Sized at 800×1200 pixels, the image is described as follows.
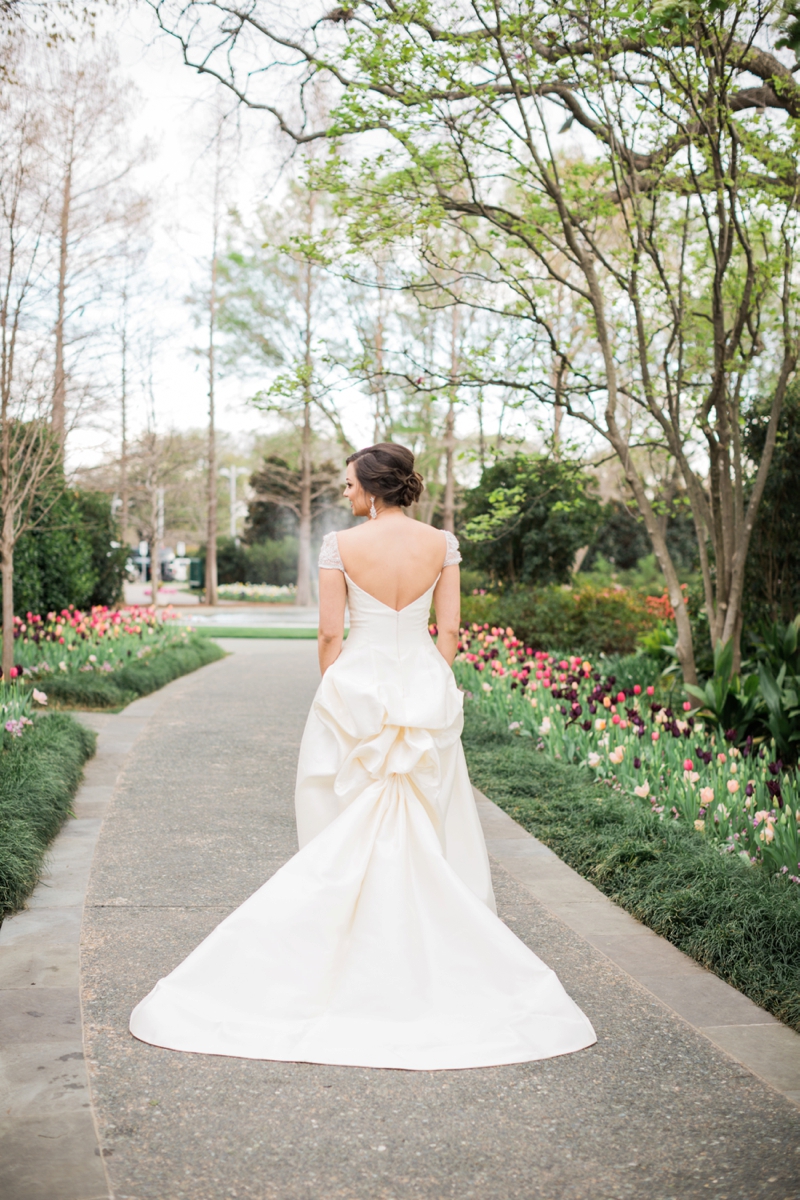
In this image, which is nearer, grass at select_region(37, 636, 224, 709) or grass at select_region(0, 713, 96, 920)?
grass at select_region(0, 713, 96, 920)

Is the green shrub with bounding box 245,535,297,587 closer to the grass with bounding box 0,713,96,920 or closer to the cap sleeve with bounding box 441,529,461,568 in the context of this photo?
the grass with bounding box 0,713,96,920

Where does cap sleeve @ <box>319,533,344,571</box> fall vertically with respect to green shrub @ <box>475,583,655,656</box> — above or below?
above

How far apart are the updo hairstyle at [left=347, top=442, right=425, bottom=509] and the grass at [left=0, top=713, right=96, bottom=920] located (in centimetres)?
217

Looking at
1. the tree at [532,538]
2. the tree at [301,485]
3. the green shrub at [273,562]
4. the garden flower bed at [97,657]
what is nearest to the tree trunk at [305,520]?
the tree at [301,485]

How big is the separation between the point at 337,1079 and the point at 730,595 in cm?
596

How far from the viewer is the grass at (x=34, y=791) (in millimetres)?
4145

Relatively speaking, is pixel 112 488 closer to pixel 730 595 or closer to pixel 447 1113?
pixel 730 595

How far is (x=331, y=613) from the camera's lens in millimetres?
3623

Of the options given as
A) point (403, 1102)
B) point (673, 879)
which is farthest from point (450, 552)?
point (403, 1102)

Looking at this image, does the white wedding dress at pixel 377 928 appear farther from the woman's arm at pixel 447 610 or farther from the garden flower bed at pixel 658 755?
the garden flower bed at pixel 658 755

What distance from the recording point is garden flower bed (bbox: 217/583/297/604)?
34438 millimetres

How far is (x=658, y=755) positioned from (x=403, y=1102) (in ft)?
11.6

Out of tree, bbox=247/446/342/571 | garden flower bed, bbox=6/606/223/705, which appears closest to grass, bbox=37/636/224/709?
garden flower bed, bbox=6/606/223/705

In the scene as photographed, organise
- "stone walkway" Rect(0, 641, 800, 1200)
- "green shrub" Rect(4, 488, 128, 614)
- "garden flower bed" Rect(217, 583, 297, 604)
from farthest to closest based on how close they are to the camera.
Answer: "garden flower bed" Rect(217, 583, 297, 604) → "green shrub" Rect(4, 488, 128, 614) → "stone walkway" Rect(0, 641, 800, 1200)
